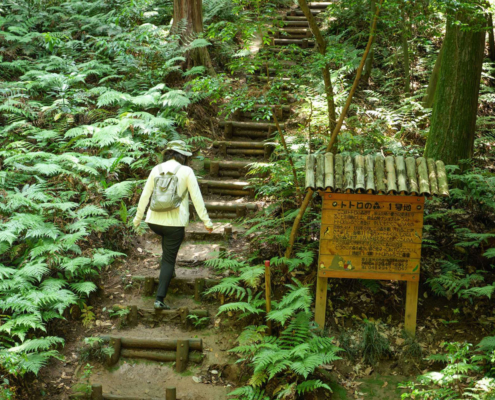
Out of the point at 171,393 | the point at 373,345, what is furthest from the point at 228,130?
the point at 171,393

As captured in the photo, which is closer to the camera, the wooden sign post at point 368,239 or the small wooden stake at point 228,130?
the wooden sign post at point 368,239

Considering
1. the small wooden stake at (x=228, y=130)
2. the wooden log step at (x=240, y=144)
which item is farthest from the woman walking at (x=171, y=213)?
the small wooden stake at (x=228, y=130)

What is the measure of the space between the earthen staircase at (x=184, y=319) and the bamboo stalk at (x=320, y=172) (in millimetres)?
1389

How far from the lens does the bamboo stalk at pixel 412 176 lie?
16.2ft

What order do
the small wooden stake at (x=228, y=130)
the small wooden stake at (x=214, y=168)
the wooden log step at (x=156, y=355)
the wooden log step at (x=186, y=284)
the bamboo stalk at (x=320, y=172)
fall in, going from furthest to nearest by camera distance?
the small wooden stake at (x=228, y=130) → the small wooden stake at (x=214, y=168) → the wooden log step at (x=186, y=284) → the wooden log step at (x=156, y=355) → the bamboo stalk at (x=320, y=172)

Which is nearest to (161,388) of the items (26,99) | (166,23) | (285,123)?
(285,123)

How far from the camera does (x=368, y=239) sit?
529 centimetres

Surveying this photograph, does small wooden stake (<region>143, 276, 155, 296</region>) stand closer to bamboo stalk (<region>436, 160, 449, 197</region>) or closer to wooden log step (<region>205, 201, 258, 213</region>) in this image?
wooden log step (<region>205, 201, 258, 213</region>)

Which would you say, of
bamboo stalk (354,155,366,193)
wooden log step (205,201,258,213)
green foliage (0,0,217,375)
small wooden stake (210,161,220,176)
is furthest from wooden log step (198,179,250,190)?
bamboo stalk (354,155,366,193)

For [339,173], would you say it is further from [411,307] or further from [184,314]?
[184,314]

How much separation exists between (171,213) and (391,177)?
2703 millimetres

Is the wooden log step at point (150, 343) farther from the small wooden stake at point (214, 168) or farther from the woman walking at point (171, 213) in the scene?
the small wooden stake at point (214, 168)

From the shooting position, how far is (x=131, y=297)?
6.25 meters

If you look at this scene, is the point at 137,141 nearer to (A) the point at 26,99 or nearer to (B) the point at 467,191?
(A) the point at 26,99
